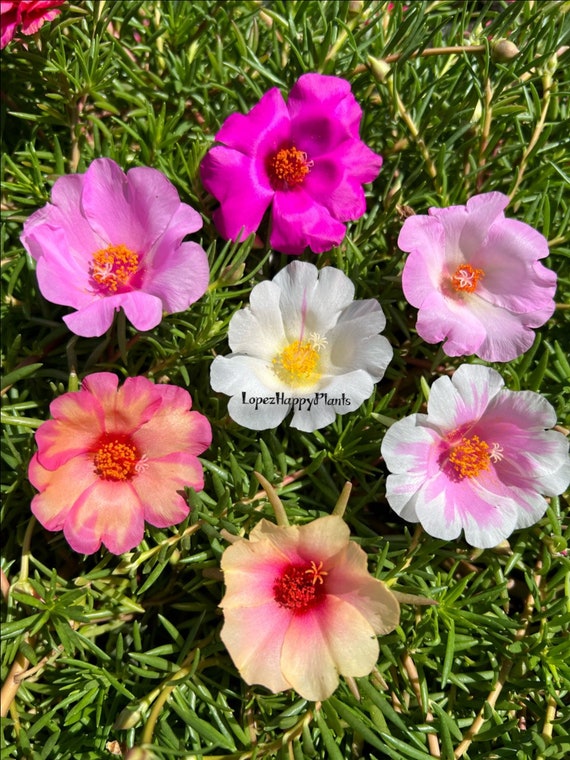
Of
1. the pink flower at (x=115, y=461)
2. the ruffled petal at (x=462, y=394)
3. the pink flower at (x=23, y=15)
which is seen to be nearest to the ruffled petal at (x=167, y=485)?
the pink flower at (x=115, y=461)

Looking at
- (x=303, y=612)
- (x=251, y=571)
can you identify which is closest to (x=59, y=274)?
(x=251, y=571)

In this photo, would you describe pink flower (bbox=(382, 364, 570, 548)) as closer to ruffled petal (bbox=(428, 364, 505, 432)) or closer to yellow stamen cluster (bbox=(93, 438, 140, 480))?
ruffled petal (bbox=(428, 364, 505, 432))

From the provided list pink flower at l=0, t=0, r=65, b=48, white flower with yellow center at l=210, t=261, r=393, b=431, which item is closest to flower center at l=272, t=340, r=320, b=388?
white flower with yellow center at l=210, t=261, r=393, b=431

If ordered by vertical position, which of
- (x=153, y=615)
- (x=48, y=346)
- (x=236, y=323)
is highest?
(x=236, y=323)

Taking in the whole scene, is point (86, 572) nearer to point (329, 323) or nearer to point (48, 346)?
point (48, 346)

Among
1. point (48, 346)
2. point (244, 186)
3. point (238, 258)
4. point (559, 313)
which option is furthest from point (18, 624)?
point (559, 313)
